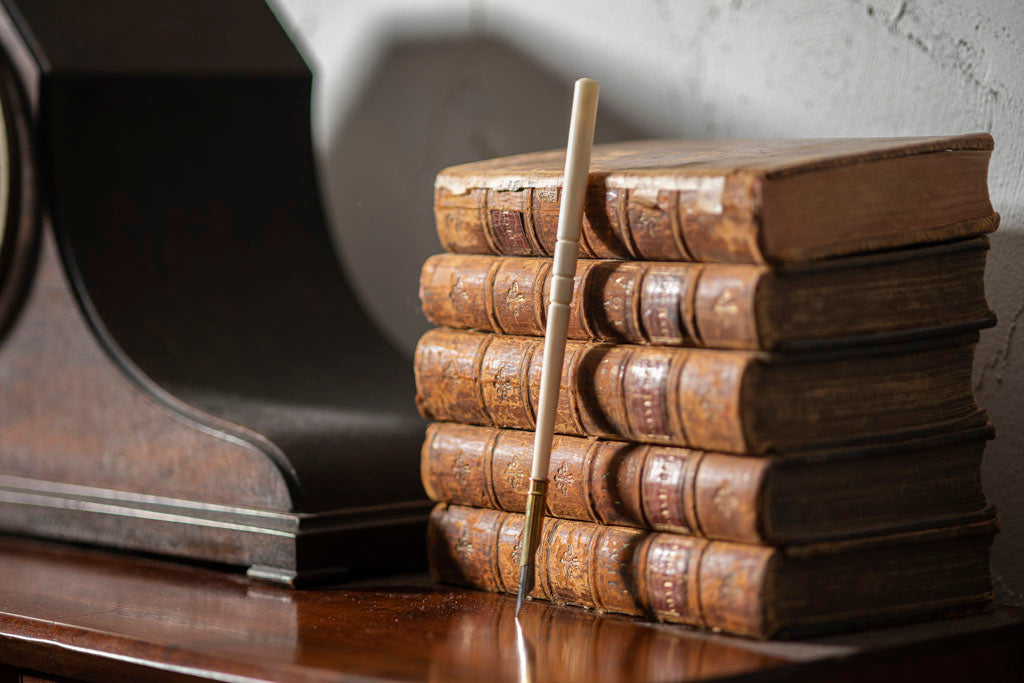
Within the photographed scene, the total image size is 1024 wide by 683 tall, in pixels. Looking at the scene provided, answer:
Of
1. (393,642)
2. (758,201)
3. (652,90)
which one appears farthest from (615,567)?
(652,90)

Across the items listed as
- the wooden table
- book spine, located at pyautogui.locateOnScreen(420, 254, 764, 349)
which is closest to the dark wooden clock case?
the wooden table

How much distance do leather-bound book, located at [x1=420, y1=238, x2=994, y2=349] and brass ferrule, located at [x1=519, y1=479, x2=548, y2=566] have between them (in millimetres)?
122

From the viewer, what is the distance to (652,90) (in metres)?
1.42

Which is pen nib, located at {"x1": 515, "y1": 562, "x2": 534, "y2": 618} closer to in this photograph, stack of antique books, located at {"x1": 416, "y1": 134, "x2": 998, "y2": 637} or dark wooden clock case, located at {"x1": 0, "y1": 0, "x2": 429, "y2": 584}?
stack of antique books, located at {"x1": 416, "y1": 134, "x2": 998, "y2": 637}

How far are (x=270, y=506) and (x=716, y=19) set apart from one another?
650mm

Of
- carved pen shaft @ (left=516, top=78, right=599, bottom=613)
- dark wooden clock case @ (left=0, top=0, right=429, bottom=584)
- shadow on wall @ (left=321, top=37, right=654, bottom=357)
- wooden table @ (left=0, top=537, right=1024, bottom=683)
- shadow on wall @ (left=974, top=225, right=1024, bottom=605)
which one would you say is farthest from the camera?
shadow on wall @ (left=321, top=37, right=654, bottom=357)

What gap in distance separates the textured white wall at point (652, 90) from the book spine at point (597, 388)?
0.36 metres

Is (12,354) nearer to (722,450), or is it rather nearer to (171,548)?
(171,548)

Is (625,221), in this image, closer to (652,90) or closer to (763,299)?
(763,299)

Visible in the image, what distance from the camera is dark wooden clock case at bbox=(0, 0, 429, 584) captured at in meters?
1.26

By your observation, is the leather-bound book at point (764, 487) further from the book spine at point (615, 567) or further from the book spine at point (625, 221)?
the book spine at point (625, 221)

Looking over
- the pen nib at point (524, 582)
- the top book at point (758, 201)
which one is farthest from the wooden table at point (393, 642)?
the top book at point (758, 201)

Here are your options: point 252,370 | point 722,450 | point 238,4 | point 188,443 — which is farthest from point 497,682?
point 238,4

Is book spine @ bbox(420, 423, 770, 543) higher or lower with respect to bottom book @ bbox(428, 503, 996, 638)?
higher
